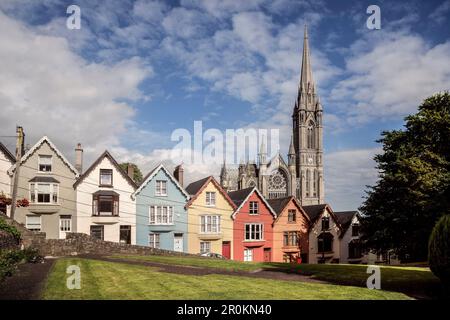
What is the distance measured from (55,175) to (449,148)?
39.8m

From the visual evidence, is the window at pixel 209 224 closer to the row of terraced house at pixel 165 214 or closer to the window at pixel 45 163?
the row of terraced house at pixel 165 214

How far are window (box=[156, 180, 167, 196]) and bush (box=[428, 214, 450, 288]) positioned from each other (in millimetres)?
33511

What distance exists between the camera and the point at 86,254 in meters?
32.1

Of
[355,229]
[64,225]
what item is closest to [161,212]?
[64,225]

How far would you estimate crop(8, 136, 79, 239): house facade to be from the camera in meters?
41.2

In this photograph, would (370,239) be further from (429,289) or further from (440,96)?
(429,289)

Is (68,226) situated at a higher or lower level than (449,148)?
lower

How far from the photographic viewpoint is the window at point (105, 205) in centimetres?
4281

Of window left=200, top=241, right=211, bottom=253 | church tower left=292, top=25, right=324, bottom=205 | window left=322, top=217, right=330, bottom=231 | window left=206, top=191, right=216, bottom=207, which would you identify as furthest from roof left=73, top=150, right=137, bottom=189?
church tower left=292, top=25, right=324, bottom=205

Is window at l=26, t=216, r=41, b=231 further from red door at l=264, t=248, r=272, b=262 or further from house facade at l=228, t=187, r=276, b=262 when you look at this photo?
red door at l=264, t=248, r=272, b=262

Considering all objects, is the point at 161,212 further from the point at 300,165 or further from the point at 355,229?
the point at 300,165

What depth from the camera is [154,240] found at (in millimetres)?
44812
